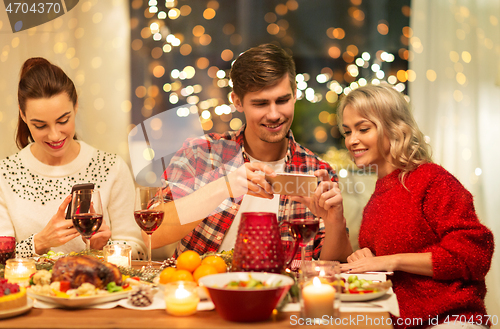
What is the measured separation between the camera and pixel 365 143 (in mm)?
1806

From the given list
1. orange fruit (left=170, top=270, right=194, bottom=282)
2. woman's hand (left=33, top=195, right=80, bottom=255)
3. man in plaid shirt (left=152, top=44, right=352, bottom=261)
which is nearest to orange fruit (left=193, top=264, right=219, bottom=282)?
orange fruit (left=170, top=270, right=194, bottom=282)

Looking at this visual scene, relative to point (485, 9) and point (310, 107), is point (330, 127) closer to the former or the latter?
point (310, 107)

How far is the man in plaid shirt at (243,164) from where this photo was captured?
178cm

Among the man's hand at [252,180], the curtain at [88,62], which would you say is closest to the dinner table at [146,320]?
the man's hand at [252,180]

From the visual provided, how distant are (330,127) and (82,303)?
8.26 feet

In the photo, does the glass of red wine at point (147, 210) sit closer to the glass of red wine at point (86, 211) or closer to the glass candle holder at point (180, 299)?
the glass of red wine at point (86, 211)


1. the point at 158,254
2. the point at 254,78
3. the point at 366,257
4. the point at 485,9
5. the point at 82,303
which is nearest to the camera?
the point at 82,303

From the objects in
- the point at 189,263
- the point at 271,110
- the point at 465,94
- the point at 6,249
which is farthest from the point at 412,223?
the point at 465,94

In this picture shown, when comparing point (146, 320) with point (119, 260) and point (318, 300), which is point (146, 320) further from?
point (119, 260)

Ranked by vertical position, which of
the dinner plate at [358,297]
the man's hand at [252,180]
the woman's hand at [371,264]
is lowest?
the woman's hand at [371,264]

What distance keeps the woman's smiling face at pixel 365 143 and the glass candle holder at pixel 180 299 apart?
44.3 inches

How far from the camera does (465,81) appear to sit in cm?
283

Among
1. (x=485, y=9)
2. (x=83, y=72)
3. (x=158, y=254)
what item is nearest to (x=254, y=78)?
(x=158, y=254)

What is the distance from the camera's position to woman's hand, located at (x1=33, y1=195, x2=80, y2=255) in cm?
166
